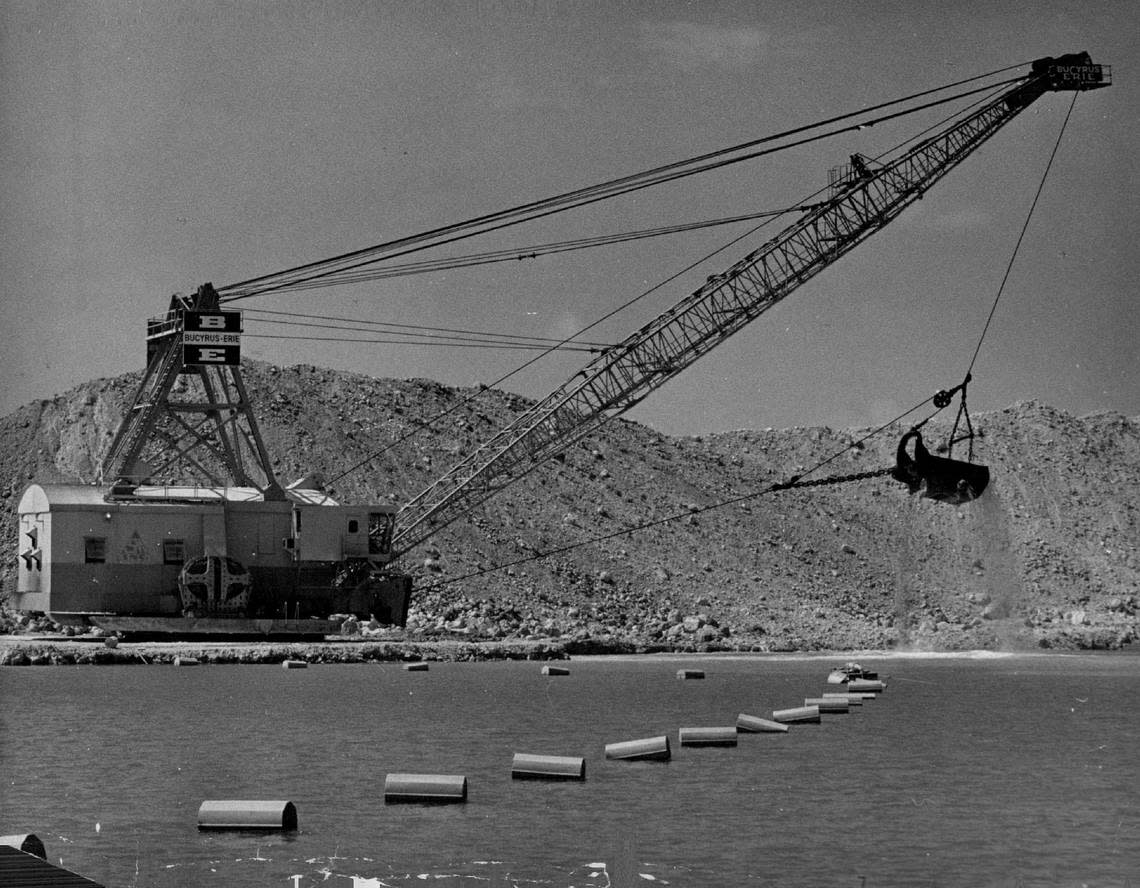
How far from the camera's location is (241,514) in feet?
193

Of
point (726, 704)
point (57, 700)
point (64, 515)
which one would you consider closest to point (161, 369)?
point (64, 515)

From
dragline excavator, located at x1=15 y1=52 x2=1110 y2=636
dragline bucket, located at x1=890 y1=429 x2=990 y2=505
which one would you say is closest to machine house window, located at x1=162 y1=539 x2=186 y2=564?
dragline excavator, located at x1=15 y1=52 x2=1110 y2=636

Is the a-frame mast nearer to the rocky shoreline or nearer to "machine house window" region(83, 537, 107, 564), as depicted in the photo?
"machine house window" region(83, 537, 107, 564)

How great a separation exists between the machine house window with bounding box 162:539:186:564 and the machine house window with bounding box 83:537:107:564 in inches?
80.6

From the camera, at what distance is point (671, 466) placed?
9988 cm

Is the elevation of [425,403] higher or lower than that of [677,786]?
higher

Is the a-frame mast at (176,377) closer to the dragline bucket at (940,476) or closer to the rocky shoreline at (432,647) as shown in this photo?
the rocky shoreline at (432,647)

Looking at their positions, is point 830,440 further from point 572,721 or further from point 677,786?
point 677,786

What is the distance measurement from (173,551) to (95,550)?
8.73 ft

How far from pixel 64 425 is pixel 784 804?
76437 millimetres

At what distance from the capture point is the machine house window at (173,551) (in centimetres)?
5722

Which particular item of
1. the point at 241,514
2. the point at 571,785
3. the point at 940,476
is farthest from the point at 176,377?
the point at 571,785

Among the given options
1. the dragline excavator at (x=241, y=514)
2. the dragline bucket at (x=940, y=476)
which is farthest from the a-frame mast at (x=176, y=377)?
the dragline bucket at (x=940, y=476)

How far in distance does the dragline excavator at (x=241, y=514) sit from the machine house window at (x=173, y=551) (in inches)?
1.9
